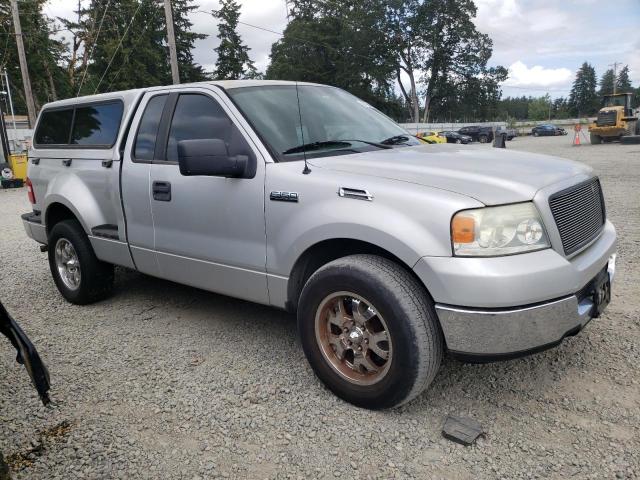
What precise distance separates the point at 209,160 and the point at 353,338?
1347mm

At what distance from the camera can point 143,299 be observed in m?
5.07

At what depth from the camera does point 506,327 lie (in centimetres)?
248

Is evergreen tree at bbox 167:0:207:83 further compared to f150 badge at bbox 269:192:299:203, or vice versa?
evergreen tree at bbox 167:0:207:83

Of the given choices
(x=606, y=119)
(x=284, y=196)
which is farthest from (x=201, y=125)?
(x=606, y=119)

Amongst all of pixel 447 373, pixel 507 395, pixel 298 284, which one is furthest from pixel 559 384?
pixel 298 284

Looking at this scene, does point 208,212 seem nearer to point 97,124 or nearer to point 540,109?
point 97,124

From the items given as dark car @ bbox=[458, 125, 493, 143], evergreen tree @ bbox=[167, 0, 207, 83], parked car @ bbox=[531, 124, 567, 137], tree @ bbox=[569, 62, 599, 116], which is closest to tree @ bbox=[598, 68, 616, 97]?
tree @ bbox=[569, 62, 599, 116]

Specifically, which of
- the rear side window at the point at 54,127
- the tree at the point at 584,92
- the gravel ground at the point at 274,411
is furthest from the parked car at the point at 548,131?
the tree at the point at 584,92

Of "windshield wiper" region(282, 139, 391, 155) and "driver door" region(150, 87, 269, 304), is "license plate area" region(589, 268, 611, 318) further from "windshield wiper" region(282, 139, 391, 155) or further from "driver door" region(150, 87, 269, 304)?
"driver door" region(150, 87, 269, 304)

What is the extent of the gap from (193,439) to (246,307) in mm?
1974

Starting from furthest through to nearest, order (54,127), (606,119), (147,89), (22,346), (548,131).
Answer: (548,131)
(606,119)
(54,127)
(147,89)
(22,346)

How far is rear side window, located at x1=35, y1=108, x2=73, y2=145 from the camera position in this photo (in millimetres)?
5035

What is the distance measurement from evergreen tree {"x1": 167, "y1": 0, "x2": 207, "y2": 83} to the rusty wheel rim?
54.1 metres

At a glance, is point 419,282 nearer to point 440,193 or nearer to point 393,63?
point 440,193
